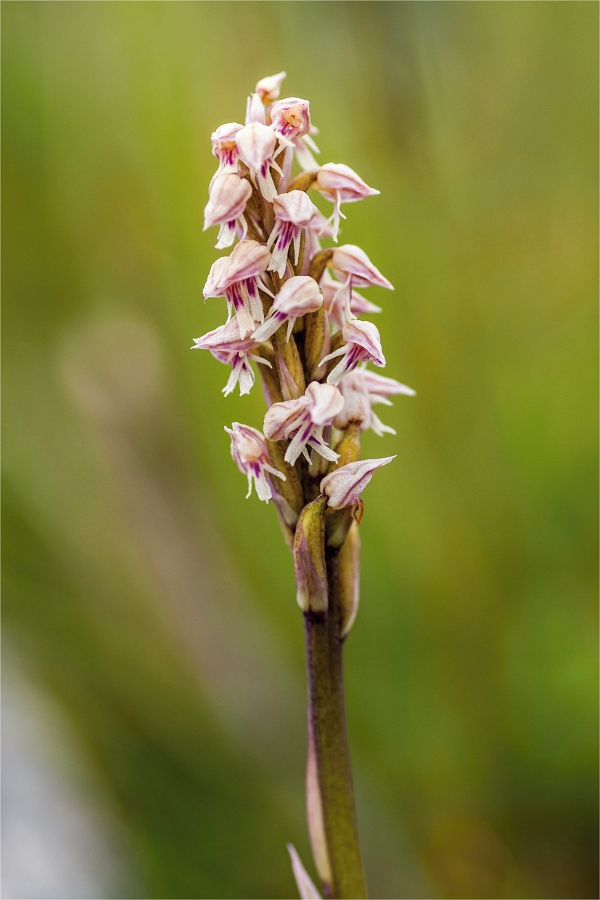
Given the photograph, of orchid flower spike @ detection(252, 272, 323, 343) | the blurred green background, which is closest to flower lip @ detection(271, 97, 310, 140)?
orchid flower spike @ detection(252, 272, 323, 343)

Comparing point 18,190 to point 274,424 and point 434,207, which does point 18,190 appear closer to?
point 434,207

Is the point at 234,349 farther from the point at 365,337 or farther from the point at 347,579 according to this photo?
the point at 347,579

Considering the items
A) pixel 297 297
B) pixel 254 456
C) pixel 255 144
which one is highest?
pixel 255 144

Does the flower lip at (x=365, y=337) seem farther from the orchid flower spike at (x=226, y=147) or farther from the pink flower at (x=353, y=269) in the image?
the orchid flower spike at (x=226, y=147)

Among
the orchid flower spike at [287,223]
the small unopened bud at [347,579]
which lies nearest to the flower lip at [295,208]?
the orchid flower spike at [287,223]

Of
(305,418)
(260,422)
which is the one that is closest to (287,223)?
(305,418)

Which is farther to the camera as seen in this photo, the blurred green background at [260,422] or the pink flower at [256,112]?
the blurred green background at [260,422]
